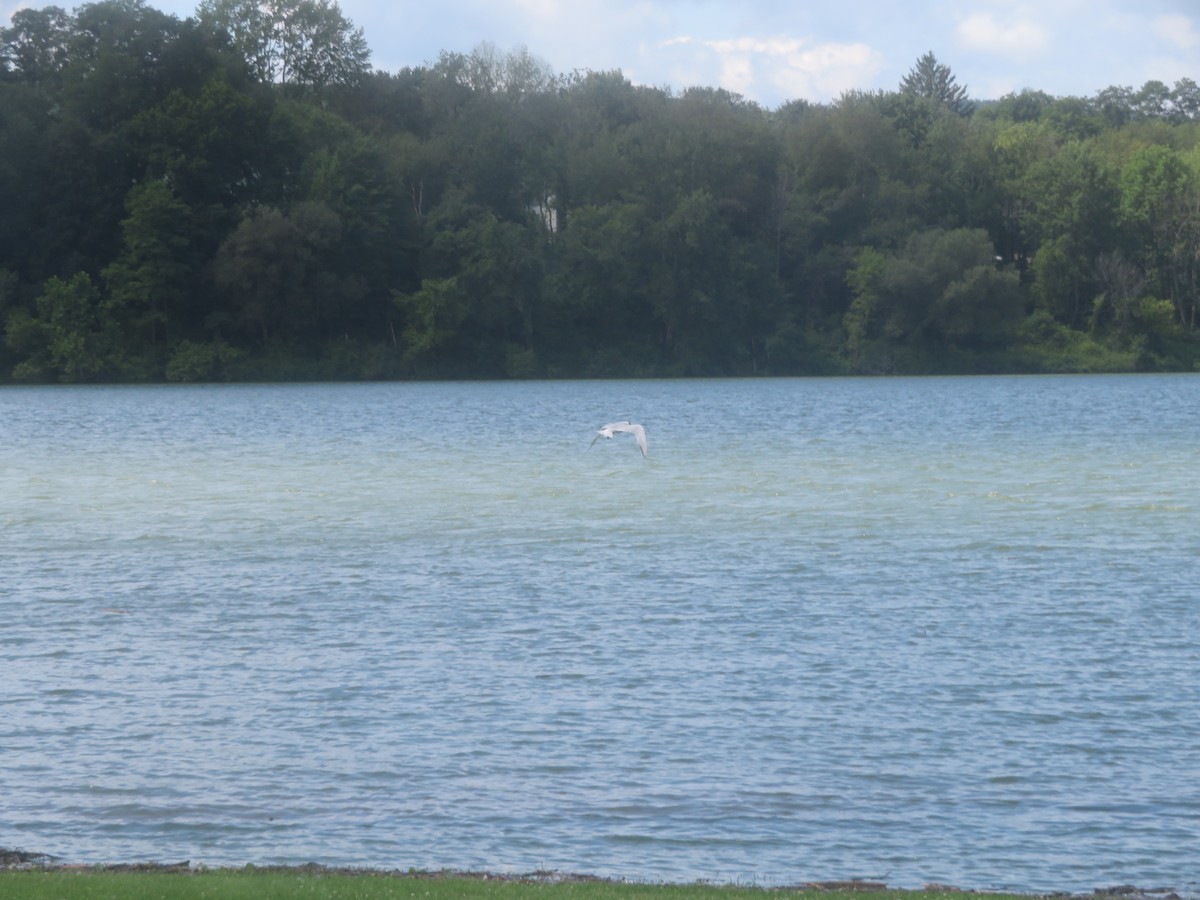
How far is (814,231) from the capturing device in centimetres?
10506

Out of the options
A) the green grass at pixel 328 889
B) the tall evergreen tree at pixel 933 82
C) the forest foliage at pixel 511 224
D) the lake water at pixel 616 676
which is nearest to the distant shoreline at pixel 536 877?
the green grass at pixel 328 889

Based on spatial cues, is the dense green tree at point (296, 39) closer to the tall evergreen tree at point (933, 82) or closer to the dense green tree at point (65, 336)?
the dense green tree at point (65, 336)

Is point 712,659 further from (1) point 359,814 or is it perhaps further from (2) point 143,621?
(2) point 143,621

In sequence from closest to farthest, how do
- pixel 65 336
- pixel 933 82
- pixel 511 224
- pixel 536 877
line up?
pixel 536 877, pixel 65 336, pixel 511 224, pixel 933 82

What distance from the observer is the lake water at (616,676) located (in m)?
10.7

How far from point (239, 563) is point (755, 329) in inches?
3200

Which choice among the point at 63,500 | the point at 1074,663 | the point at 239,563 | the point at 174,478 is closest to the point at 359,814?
the point at 1074,663

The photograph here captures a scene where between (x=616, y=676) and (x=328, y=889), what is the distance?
716cm

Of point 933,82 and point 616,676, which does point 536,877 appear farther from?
point 933,82

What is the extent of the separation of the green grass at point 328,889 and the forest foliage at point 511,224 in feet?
260

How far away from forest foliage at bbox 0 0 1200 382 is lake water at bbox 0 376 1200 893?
54010mm

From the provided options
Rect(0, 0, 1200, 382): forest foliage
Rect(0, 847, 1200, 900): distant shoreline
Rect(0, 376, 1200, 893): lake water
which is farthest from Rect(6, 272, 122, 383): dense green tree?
Rect(0, 847, 1200, 900): distant shoreline

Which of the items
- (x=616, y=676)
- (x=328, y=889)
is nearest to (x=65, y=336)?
(x=616, y=676)

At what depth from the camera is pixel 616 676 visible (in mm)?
15266
